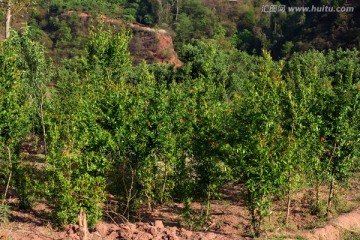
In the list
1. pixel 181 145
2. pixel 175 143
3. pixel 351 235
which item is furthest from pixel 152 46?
pixel 351 235

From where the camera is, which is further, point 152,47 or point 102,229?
point 152,47

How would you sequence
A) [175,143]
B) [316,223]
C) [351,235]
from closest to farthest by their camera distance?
[351,235]
[175,143]
[316,223]

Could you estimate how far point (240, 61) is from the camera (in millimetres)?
48375

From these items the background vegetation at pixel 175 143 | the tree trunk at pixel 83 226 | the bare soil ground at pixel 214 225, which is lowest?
the bare soil ground at pixel 214 225

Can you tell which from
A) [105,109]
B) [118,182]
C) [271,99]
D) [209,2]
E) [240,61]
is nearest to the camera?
[271,99]

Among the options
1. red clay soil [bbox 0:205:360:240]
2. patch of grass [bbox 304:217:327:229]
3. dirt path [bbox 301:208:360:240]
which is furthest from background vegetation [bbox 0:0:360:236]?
dirt path [bbox 301:208:360:240]

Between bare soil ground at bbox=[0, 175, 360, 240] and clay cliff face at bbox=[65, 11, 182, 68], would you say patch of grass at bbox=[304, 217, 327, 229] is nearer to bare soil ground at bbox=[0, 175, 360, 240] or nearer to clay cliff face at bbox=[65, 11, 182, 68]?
bare soil ground at bbox=[0, 175, 360, 240]

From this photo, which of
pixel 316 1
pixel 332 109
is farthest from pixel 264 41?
pixel 332 109

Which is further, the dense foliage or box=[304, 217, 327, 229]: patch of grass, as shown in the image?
box=[304, 217, 327, 229]: patch of grass

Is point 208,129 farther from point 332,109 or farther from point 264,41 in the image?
point 264,41

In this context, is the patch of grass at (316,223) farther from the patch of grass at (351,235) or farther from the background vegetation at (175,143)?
the patch of grass at (351,235)

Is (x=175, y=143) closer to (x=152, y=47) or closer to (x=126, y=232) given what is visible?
(x=126, y=232)

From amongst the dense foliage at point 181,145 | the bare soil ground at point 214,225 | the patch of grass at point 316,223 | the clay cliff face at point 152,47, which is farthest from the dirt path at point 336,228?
the clay cliff face at point 152,47

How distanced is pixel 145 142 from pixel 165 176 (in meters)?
2.79
